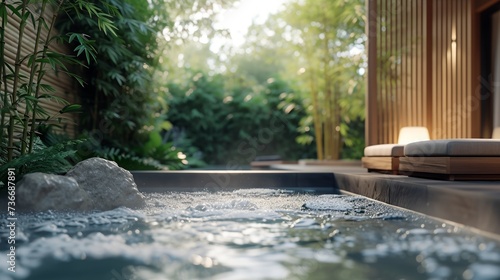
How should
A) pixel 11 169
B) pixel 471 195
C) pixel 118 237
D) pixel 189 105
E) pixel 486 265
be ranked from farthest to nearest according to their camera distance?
pixel 189 105 → pixel 11 169 → pixel 471 195 → pixel 118 237 → pixel 486 265

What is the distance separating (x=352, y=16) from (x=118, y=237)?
303 inches

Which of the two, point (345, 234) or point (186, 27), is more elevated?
point (186, 27)

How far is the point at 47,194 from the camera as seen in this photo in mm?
3000

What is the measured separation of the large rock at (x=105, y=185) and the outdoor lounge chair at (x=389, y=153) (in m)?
2.59

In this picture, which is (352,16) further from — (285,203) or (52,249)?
(52,249)

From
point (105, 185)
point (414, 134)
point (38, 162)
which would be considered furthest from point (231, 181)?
point (414, 134)

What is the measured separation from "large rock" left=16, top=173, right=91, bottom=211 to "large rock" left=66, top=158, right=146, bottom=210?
21cm

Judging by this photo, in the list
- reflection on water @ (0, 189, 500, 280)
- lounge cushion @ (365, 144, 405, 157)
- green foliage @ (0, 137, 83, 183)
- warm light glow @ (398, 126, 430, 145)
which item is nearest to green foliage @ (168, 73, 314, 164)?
warm light glow @ (398, 126, 430, 145)

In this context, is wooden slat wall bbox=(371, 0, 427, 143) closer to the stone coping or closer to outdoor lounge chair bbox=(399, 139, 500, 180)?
the stone coping

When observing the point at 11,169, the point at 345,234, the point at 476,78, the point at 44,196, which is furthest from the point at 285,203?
the point at 476,78

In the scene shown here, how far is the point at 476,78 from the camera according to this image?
6.45m

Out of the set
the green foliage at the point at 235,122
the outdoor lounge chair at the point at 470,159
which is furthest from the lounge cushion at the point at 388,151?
the green foliage at the point at 235,122

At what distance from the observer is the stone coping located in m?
→ 2.26

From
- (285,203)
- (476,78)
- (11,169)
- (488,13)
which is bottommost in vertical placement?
(285,203)
